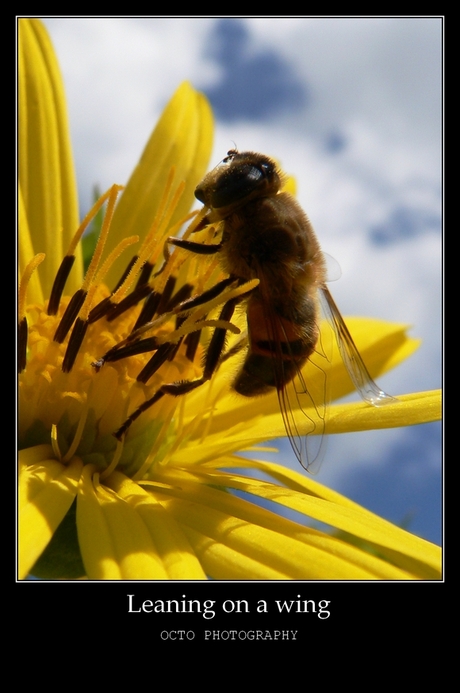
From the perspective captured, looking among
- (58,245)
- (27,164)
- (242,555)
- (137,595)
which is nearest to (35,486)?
(137,595)

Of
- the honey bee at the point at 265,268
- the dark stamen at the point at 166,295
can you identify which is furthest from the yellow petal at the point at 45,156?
the honey bee at the point at 265,268

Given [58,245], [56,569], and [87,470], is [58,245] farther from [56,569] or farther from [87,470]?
[56,569]

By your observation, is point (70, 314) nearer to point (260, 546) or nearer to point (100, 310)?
point (100, 310)

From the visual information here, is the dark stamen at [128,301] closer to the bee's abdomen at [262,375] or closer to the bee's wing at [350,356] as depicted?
the bee's abdomen at [262,375]

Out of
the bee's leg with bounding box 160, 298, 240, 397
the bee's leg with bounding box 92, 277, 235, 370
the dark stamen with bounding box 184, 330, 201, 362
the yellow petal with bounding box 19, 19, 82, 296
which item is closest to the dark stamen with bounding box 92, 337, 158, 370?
the bee's leg with bounding box 92, 277, 235, 370

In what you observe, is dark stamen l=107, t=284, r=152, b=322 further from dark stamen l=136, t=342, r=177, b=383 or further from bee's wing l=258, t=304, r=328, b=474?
bee's wing l=258, t=304, r=328, b=474
